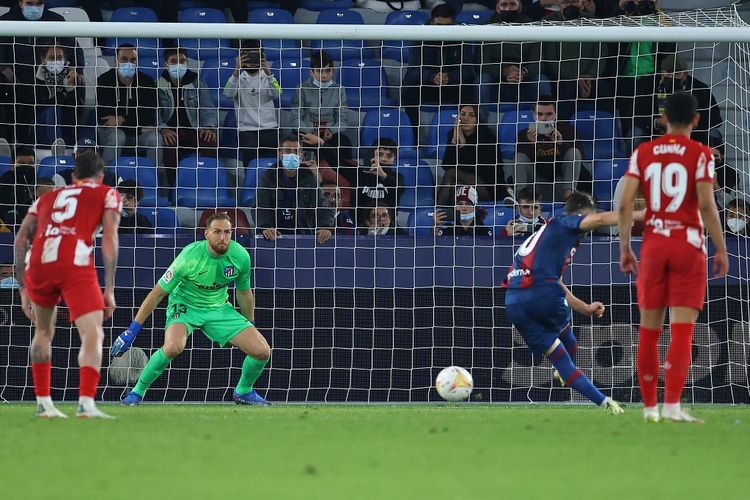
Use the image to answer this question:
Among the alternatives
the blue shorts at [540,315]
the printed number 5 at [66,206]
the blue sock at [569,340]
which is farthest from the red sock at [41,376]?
the blue sock at [569,340]

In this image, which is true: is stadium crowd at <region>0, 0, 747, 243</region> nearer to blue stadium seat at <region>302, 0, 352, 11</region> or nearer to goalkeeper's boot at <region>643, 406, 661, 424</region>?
blue stadium seat at <region>302, 0, 352, 11</region>

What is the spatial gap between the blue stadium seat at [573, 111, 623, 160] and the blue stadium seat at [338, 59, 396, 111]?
233 centimetres

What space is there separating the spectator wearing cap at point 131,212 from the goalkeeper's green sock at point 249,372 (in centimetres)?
227

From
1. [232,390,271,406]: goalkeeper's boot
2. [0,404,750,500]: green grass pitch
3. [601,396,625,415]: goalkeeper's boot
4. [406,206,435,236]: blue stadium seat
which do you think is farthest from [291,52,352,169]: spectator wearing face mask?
[0,404,750,500]: green grass pitch

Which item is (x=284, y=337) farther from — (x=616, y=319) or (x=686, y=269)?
(x=686, y=269)

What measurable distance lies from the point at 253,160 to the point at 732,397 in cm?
579

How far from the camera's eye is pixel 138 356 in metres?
12.4

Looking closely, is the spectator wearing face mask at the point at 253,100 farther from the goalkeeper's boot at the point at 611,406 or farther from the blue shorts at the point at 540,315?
the goalkeeper's boot at the point at 611,406

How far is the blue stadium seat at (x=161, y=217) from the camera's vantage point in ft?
42.8

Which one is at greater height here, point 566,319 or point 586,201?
point 586,201

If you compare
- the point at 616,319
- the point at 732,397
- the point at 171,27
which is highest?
the point at 171,27

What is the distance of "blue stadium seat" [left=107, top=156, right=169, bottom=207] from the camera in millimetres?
13188

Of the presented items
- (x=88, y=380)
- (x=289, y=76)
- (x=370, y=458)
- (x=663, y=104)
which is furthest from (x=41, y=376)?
(x=663, y=104)

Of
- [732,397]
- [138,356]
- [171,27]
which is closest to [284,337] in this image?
[138,356]
